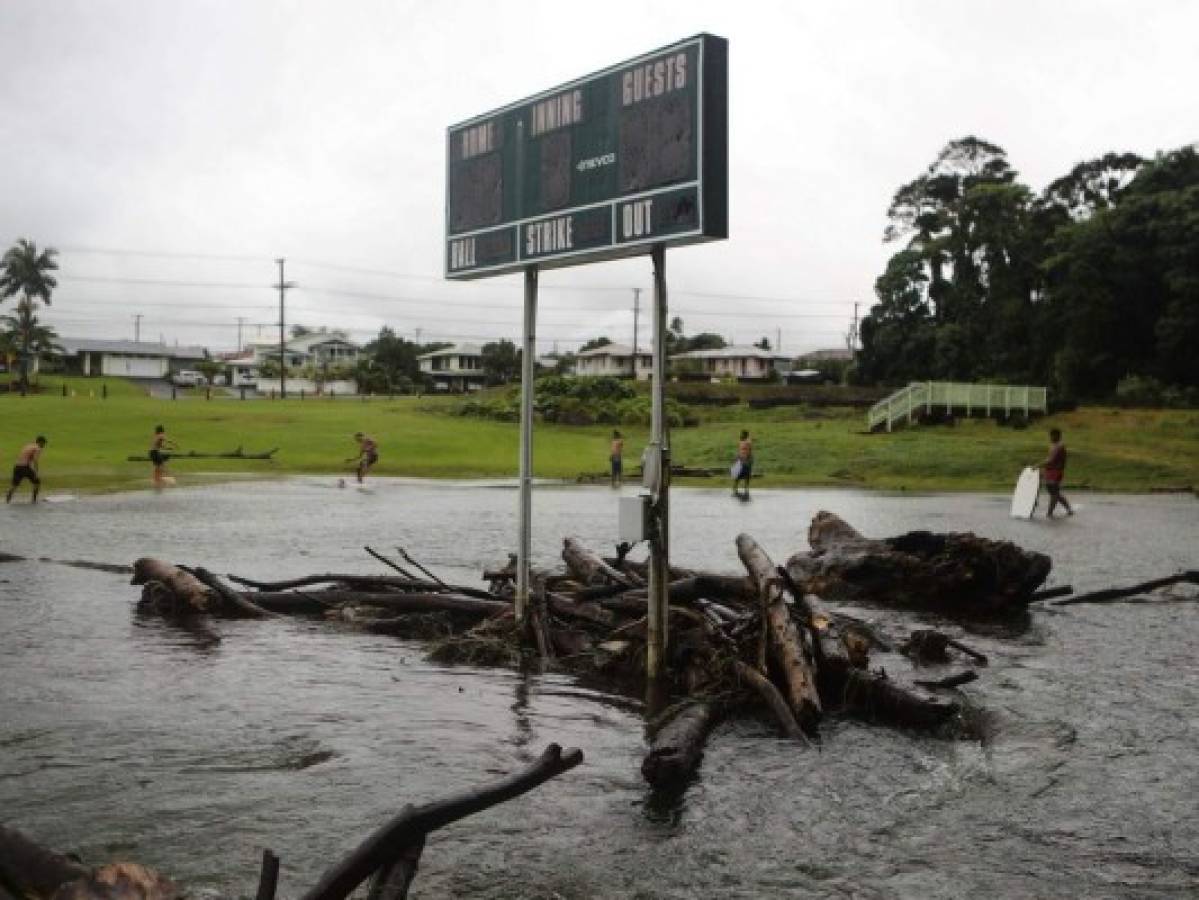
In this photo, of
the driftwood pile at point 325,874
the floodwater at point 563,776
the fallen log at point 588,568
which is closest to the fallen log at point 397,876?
the driftwood pile at point 325,874

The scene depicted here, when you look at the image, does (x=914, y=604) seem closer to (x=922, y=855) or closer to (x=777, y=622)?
(x=777, y=622)

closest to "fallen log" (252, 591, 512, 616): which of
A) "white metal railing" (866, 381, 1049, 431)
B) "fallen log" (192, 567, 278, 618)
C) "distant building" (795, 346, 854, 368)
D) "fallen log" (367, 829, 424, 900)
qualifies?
"fallen log" (192, 567, 278, 618)

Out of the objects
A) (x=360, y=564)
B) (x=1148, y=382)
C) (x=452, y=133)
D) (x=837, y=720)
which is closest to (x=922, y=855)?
(x=837, y=720)

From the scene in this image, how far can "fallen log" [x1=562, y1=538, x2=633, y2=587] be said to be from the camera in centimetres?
1135

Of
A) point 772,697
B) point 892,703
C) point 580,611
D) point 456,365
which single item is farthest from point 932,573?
point 456,365

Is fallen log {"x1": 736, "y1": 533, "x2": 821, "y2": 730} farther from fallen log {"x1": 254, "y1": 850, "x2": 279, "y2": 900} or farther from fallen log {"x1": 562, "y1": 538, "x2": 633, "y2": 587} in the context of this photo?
fallen log {"x1": 254, "y1": 850, "x2": 279, "y2": 900}

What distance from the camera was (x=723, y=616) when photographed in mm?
10305

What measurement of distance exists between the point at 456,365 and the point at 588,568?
119 metres

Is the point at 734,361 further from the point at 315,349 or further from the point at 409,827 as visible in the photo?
the point at 409,827

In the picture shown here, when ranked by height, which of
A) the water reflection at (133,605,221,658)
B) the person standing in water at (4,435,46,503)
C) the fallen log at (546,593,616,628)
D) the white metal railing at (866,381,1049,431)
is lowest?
the water reflection at (133,605,221,658)

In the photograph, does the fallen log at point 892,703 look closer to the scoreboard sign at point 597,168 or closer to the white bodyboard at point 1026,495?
the scoreboard sign at point 597,168

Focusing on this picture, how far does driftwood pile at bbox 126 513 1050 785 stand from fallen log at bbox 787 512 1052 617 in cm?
2

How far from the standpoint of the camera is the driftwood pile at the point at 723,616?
28.5 feet

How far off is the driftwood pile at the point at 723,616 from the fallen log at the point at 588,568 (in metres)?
0.02
